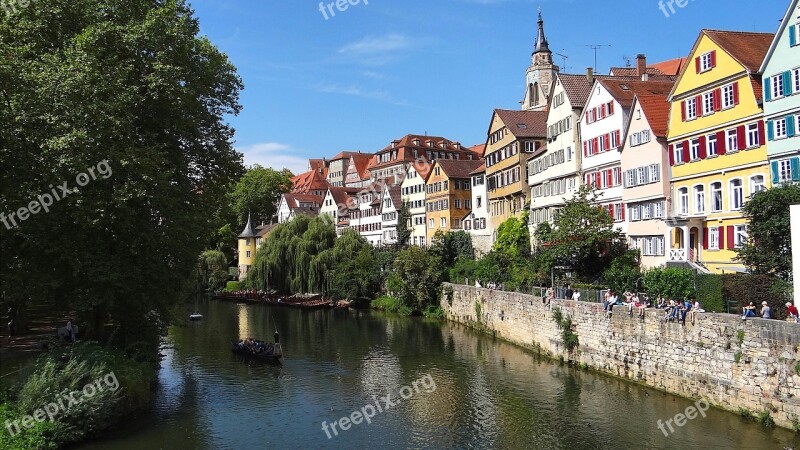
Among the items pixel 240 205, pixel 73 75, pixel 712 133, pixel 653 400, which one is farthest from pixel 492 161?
pixel 240 205

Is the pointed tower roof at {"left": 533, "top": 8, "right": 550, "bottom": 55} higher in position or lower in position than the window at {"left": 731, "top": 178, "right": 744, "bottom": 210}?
higher

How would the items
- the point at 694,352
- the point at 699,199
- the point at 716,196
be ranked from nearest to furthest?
the point at 694,352 → the point at 716,196 → the point at 699,199

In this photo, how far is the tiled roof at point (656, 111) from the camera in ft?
111

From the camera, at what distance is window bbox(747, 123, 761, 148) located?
27.7 metres

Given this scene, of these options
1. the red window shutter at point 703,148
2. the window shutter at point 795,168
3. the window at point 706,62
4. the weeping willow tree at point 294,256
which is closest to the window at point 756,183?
the window shutter at point 795,168

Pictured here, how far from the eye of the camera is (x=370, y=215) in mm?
79312

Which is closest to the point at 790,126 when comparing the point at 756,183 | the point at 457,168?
the point at 756,183

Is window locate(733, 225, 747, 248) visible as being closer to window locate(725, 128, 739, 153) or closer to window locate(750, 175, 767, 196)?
window locate(750, 175, 767, 196)

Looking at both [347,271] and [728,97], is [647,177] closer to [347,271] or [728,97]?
[728,97]

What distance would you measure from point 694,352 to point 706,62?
600 inches

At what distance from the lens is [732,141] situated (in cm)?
2905

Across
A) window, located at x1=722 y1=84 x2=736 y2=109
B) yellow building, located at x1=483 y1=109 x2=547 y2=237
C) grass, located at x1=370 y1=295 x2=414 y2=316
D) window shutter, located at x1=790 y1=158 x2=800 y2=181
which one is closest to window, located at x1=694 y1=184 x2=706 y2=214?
window, located at x1=722 y1=84 x2=736 y2=109

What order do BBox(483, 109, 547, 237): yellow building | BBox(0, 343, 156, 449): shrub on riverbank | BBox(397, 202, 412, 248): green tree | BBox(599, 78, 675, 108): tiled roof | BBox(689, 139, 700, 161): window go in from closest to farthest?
BBox(0, 343, 156, 449): shrub on riverbank → BBox(689, 139, 700, 161): window → BBox(599, 78, 675, 108): tiled roof → BBox(483, 109, 547, 237): yellow building → BBox(397, 202, 412, 248): green tree

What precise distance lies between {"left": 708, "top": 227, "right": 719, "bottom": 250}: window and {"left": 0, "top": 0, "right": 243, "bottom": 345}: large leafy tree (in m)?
22.6
